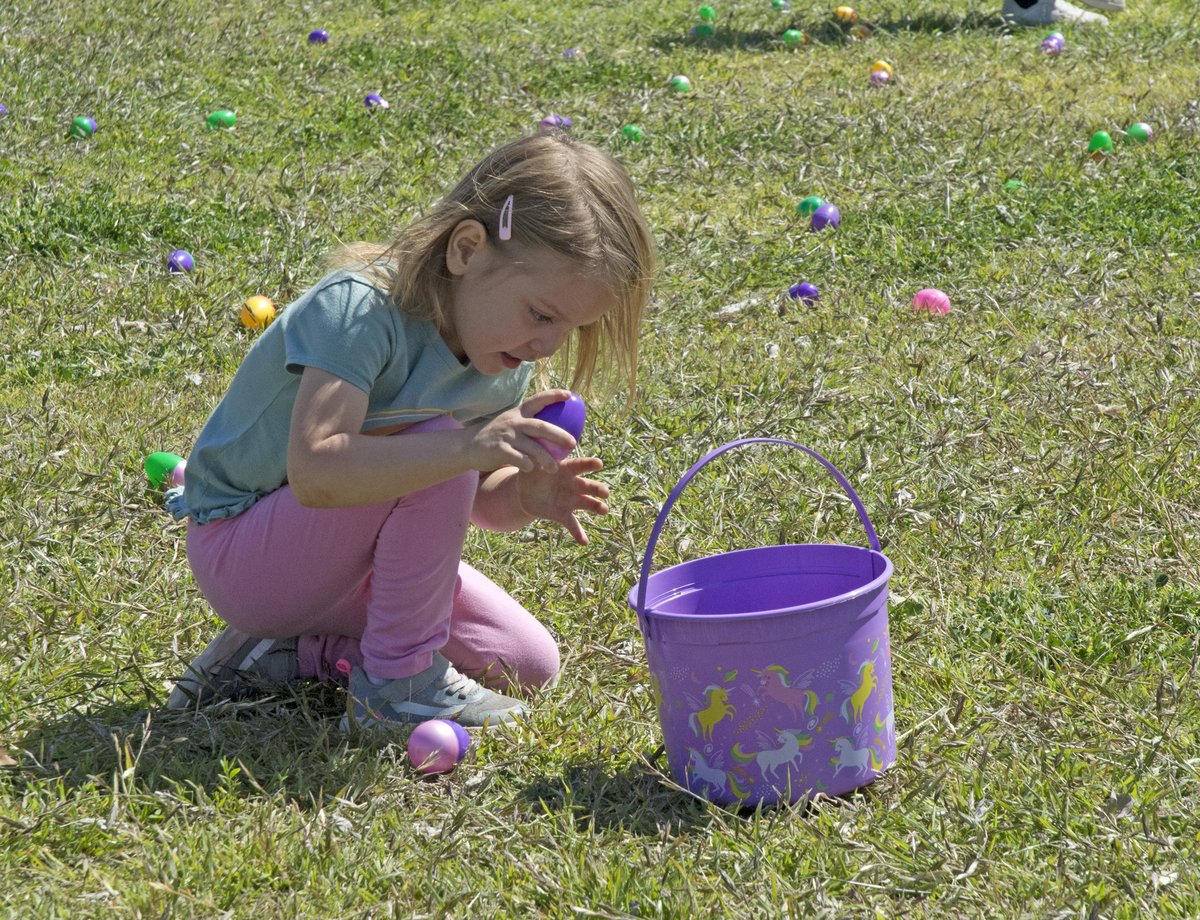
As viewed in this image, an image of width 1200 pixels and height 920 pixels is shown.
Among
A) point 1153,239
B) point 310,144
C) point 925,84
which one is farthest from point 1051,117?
point 310,144

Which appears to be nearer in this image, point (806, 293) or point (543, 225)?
point (543, 225)

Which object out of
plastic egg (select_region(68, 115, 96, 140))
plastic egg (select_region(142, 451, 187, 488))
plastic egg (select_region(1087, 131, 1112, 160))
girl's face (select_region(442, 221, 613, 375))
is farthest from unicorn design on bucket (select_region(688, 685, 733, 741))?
plastic egg (select_region(68, 115, 96, 140))

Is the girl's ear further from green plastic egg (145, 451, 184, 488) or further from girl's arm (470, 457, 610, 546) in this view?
green plastic egg (145, 451, 184, 488)

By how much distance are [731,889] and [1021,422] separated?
234cm

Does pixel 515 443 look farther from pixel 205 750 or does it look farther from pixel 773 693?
pixel 205 750

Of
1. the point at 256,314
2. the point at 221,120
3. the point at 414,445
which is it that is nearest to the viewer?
the point at 414,445

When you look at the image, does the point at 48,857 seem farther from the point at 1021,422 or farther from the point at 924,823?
the point at 1021,422

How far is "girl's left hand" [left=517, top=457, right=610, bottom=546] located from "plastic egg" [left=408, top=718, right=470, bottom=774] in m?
0.45

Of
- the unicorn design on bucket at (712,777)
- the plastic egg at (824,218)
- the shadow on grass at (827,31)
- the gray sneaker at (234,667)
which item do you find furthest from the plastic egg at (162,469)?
the shadow on grass at (827,31)

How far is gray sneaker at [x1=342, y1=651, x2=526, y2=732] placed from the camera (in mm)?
2838

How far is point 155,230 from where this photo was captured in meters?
5.94

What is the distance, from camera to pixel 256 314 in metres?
5.09

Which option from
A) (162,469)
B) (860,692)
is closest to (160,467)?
(162,469)

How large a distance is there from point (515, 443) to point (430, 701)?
683 millimetres
